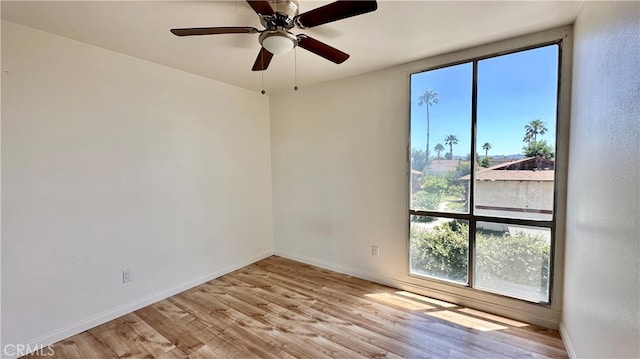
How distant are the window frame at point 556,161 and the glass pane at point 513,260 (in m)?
0.04

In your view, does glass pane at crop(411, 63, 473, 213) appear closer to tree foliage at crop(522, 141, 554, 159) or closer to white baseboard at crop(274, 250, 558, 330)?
tree foliage at crop(522, 141, 554, 159)

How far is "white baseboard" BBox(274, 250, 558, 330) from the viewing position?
83.4 inches

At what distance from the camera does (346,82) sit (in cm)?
302

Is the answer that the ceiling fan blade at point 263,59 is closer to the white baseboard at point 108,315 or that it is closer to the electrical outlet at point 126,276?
the electrical outlet at point 126,276

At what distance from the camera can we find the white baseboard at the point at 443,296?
Answer: 212cm

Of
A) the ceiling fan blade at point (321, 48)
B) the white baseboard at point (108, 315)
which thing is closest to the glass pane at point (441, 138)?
the ceiling fan blade at point (321, 48)

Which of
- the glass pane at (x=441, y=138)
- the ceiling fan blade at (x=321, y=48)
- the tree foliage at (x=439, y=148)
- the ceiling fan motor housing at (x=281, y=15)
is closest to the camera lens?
the ceiling fan motor housing at (x=281, y=15)

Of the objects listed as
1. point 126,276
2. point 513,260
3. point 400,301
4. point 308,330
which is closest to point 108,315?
point 126,276

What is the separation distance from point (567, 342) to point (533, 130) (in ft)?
5.18

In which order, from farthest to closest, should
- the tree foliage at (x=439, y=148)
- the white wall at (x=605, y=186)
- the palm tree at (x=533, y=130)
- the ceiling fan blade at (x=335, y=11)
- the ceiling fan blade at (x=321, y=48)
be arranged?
1. the tree foliage at (x=439, y=148)
2. the palm tree at (x=533, y=130)
3. the ceiling fan blade at (x=321, y=48)
4. the ceiling fan blade at (x=335, y=11)
5. the white wall at (x=605, y=186)

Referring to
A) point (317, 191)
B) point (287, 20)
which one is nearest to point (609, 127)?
point (287, 20)

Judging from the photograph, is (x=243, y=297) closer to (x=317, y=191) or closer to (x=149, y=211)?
(x=149, y=211)

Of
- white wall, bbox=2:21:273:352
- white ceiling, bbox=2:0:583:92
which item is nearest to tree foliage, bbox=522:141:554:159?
white ceiling, bbox=2:0:583:92

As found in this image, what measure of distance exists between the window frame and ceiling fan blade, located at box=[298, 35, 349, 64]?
118 cm
